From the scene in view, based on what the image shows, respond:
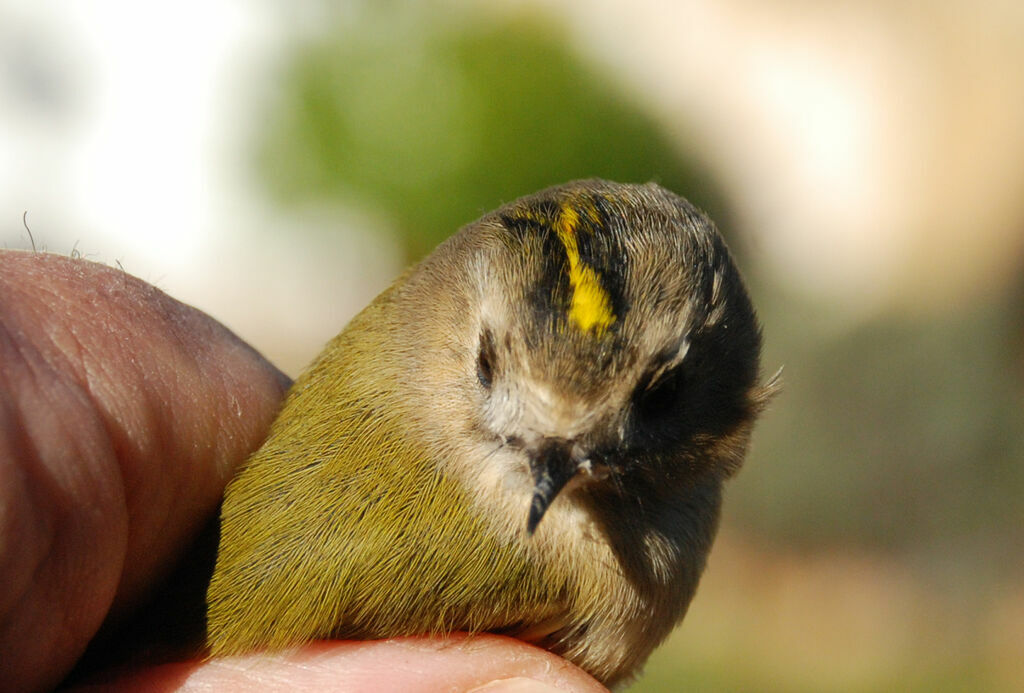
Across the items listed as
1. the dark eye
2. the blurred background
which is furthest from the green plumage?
the blurred background

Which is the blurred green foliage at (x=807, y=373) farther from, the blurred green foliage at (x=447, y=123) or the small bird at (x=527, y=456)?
the small bird at (x=527, y=456)

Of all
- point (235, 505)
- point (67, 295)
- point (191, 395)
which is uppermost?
point (67, 295)

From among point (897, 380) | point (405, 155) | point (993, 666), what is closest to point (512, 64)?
point (405, 155)

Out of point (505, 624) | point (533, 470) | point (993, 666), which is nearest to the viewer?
point (533, 470)

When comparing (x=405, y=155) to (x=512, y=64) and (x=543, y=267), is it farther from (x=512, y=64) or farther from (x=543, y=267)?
(x=543, y=267)

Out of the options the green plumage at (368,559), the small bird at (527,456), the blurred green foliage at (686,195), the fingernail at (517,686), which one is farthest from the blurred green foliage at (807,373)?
the green plumage at (368,559)
